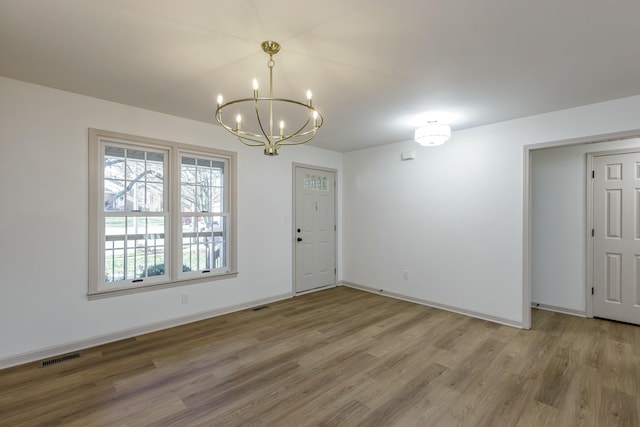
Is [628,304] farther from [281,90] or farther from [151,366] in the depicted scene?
[151,366]

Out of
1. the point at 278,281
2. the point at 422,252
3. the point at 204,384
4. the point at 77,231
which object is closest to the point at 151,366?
the point at 204,384

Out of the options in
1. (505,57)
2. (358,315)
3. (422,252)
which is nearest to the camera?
(505,57)

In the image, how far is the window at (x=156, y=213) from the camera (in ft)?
10.3

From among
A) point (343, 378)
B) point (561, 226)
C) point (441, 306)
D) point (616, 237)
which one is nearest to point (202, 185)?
point (343, 378)

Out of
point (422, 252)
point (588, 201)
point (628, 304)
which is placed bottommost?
point (628, 304)

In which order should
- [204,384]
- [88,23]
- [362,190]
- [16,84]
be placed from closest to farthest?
1. [88,23]
2. [204,384]
3. [16,84]
4. [362,190]

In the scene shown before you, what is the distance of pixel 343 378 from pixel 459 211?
272 centimetres

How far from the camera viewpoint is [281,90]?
2.76 metres

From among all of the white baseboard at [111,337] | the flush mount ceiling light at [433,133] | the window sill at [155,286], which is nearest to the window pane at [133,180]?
the window sill at [155,286]

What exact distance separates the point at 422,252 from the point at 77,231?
4244 millimetres

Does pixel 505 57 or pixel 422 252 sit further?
pixel 422 252

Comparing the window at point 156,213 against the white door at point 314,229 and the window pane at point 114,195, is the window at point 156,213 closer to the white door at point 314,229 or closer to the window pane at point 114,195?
the window pane at point 114,195

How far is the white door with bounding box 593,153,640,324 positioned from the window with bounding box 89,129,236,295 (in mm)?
4746

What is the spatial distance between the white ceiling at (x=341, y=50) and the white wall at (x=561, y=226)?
3.96 ft
